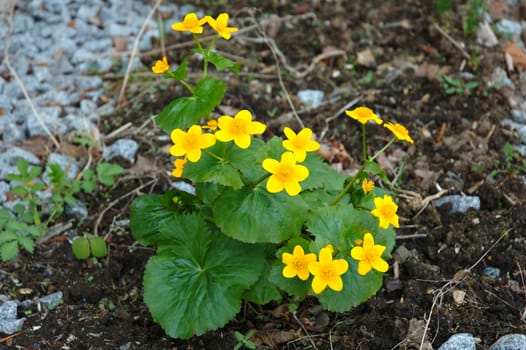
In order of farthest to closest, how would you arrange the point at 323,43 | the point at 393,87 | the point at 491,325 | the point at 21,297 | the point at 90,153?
1. the point at 323,43
2. the point at 393,87
3. the point at 90,153
4. the point at 21,297
5. the point at 491,325

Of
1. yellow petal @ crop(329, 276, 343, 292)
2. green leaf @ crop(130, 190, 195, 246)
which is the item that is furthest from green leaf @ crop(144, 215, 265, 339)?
yellow petal @ crop(329, 276, 343, 292)

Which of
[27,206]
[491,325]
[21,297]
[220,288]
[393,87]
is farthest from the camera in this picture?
[393,87]

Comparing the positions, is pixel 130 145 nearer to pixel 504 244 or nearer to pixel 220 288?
pixel 220 288

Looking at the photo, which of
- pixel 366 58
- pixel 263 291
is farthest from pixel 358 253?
pixel 366 58

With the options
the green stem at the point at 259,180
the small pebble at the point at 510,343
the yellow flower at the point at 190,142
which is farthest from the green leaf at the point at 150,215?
the small pebble at the point at 510,343

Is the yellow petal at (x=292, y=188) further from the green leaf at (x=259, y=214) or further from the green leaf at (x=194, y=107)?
the green leaf at (x=194, y=107)

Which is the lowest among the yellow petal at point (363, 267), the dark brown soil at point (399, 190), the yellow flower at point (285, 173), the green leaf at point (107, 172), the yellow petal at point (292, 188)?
the dark brown soil at point (399, 190)

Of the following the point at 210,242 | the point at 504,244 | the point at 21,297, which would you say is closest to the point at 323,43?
the point at 504,244

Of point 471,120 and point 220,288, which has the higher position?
point 220,288
